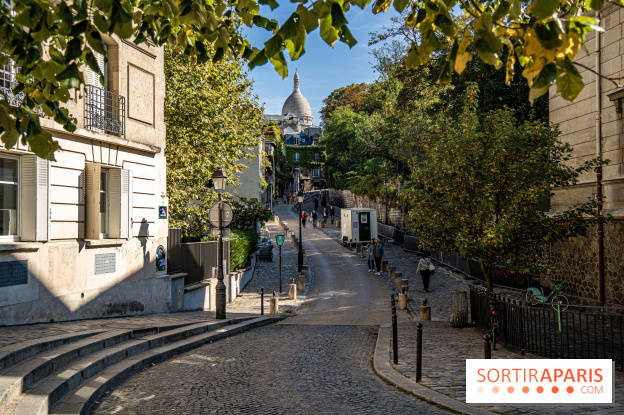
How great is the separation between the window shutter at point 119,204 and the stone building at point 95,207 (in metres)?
0.03

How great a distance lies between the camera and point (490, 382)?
22.9ft

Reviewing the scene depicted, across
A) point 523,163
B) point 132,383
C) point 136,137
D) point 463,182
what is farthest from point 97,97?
point 523,163

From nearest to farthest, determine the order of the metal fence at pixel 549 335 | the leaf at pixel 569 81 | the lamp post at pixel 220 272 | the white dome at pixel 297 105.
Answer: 1. the leaf at pixel 569 81
2. the metal fence at pixel 549 335
3. the lamp post at pixel 220 272
4. the white dome at pixel 297 105

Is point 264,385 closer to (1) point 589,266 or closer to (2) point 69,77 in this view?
(2) point 69,77

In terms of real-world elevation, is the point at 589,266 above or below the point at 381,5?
below

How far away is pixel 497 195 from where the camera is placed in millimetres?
13203

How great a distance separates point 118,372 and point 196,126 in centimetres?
1480

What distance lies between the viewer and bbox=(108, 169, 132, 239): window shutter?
13617mm

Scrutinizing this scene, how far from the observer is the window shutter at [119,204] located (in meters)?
13.6

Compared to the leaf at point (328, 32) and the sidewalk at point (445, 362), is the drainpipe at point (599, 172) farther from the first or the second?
the leaf at point (328, 32)

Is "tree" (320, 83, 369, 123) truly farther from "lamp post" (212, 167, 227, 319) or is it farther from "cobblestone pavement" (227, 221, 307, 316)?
"lamp post" (212, 167, 227, 319)

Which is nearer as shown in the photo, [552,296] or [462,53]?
[462,53]

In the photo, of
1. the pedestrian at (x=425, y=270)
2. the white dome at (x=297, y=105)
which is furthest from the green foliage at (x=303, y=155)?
the pedestrian at (x=425, y=270)

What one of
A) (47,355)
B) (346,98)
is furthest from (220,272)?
(346,98)
